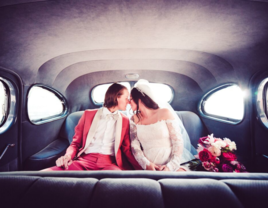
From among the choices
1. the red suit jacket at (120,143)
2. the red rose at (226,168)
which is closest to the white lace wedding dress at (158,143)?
the red suit jacket at (120,143)

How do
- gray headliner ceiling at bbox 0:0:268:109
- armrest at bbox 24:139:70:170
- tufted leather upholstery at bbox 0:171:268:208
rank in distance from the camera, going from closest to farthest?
tufted leather upholstery at bbox 0:171:268:208
gray headliner ceiling at bbox 0:0:268:109
armrest at bbox 24:139:70:170

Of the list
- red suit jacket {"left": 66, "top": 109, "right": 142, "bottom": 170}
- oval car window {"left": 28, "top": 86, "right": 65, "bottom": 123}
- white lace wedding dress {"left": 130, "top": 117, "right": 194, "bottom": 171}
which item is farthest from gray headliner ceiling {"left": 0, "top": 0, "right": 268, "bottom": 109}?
white lace wedding dress {"left": 130, "top": 117, "right": 194, "bottom": 171}

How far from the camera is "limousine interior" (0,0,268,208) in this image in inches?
28.1

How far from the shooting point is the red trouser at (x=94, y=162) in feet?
5.68

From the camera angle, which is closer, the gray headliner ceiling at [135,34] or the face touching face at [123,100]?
the gray headliner ceiling at [135,34]

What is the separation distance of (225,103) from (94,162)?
3338mm

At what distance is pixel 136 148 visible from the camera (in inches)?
75.3

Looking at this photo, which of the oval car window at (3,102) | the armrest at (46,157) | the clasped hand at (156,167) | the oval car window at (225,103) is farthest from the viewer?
the oval car window at (225,103)

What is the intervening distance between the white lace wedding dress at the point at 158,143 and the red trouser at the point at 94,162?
362mm

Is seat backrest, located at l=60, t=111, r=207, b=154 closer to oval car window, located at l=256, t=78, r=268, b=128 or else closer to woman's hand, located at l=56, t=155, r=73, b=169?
oval car window, located at l=256, t=78, r=268, b=128

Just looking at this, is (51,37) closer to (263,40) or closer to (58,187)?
(58,187)

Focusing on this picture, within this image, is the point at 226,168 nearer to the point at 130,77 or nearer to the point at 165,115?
the point at 165,115

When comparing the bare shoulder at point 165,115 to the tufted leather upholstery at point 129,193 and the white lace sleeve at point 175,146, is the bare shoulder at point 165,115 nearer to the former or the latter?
the white lace sleeve at point 175,146

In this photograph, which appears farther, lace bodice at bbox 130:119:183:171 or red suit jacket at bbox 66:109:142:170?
red suit jacket at bbox 66:109:142:170
